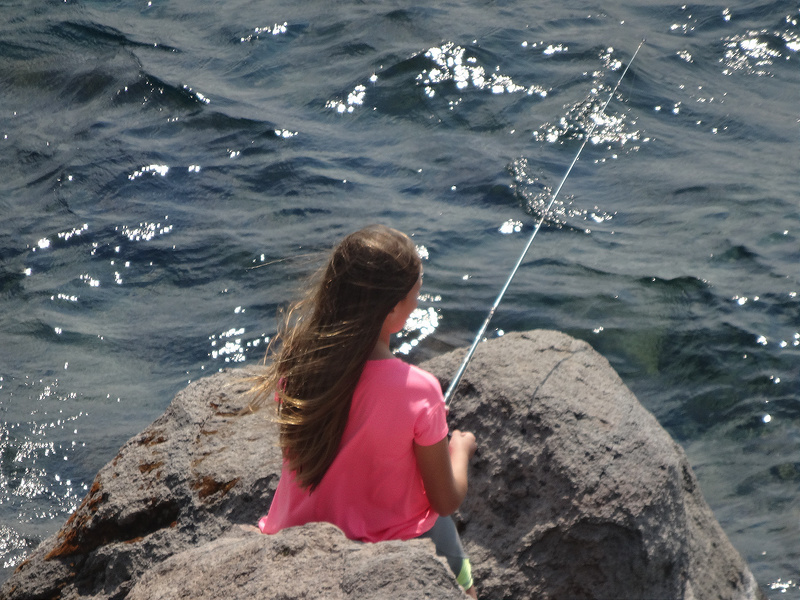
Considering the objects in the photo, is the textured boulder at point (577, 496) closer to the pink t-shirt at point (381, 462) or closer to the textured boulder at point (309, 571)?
the pink t-shirt at point (381, 462)

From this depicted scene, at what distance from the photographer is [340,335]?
7.55 feet

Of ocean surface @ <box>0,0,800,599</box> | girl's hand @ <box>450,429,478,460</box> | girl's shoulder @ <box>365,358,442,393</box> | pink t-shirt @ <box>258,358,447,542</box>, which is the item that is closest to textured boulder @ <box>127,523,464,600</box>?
pink t-shirt @ <box>258,358,447,542</box>

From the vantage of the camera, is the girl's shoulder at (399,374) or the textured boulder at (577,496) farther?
the textured boulder at (577,496)

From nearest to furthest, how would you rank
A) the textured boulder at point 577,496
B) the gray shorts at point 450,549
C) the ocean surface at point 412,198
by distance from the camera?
the gray shorts at point 450,549
the textured boulder at point 577,496
the ocean surface at point 412,198

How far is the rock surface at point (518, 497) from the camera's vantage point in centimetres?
272

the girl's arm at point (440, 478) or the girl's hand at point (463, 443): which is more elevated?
the girl's arm at point (440, 478)

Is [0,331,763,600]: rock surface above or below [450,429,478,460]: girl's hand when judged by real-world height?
below

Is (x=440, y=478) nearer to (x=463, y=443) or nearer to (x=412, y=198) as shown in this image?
(x=463, y=443)

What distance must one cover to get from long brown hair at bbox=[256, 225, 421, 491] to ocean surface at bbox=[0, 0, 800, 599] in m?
2.34

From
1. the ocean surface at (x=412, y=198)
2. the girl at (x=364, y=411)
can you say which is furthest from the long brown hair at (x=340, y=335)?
the ocean surface at (x=412, y=198)

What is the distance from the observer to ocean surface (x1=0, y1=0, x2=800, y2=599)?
491cm

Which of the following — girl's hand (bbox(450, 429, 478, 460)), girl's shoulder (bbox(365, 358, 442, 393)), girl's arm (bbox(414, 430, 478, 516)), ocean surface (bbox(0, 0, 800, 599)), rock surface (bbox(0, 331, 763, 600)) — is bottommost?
ocean surface (bbox(0, 0, 800, 599))

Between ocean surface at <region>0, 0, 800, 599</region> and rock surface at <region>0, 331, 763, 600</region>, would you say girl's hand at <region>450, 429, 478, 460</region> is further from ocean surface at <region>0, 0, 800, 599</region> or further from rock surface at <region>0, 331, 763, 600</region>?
ocean surface at <region>0, 0, 800, 599</region>

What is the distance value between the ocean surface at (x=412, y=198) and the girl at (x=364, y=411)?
2298 mm
